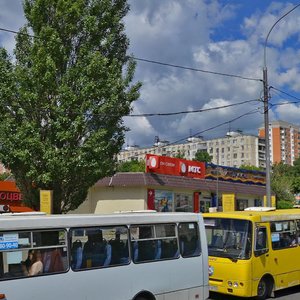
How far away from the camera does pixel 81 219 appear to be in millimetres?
7691

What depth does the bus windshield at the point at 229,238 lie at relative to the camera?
37.3 ft

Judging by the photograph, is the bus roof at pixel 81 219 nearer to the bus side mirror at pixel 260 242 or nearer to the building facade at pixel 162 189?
the bus side mirror at pixel 260 242

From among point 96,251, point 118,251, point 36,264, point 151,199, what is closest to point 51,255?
point 36,264

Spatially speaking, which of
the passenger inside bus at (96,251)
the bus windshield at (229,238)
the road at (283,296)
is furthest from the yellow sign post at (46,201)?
the passenger inside bus at (96,251)

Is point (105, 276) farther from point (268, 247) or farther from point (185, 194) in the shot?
point (185, 194)

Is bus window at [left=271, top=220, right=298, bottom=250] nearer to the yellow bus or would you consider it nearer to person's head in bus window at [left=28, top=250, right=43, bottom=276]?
the yellow bus

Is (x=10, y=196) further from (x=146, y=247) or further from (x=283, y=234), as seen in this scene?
(x=146, y=247)

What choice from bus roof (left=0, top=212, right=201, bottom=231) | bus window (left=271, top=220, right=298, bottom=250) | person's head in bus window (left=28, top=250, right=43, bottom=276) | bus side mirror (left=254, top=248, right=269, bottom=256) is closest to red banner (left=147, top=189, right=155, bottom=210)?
Answer: bus window (left=271, top=220, right=298, bottom=250)

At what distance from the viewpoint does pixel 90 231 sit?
25.7ft

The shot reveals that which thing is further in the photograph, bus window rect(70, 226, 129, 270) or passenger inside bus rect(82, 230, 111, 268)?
passenger inside bus rect(82, 230, 111, 268)

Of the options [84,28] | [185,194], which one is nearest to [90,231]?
[84,28]

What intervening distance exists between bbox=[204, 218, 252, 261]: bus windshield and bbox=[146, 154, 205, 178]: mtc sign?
1786 cm

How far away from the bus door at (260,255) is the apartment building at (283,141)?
448 feet

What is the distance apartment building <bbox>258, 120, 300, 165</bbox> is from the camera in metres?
147
